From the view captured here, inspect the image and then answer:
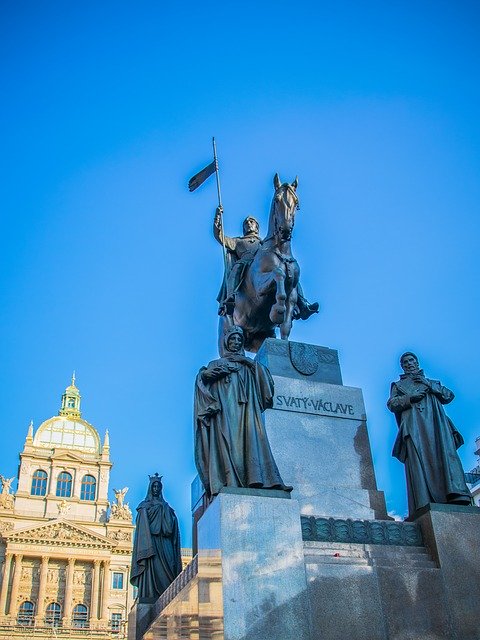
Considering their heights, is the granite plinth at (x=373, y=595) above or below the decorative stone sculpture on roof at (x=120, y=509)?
below

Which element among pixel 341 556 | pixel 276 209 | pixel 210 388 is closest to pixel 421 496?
pixel 341 556

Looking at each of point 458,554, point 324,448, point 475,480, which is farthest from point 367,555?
point 475,480

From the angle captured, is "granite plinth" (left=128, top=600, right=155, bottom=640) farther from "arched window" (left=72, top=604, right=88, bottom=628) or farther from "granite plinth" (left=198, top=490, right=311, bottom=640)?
"arched window" (left=72, top=604, right=88, bottom=628)

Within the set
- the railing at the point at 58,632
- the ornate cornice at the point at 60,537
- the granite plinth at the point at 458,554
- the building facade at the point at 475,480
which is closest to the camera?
the granite plinth at the point at 458,554

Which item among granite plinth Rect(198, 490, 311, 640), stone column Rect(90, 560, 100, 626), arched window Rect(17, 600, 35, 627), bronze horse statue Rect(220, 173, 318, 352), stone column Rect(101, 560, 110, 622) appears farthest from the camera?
stone column Rect(101, 560, 110, 622)

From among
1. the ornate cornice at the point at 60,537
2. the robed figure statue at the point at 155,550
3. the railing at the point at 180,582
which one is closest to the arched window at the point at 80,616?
the ornate cornice at the point at 60,537

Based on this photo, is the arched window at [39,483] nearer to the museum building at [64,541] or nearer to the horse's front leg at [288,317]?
the museum building at [64,541]

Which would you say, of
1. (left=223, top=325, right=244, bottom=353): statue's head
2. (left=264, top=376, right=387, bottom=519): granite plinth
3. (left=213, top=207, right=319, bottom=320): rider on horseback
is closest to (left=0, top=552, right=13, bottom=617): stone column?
(left=213, top=207, right=319, bottom=320): rider on horseback

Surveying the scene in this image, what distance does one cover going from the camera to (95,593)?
8056 centimetres

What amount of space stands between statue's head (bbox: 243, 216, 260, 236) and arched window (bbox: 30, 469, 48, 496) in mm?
84578

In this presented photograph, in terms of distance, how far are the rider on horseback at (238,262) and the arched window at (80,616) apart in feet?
248

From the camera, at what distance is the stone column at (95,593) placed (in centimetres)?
7900

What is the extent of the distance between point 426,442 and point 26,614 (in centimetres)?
8026

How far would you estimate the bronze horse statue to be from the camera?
11922 mm
